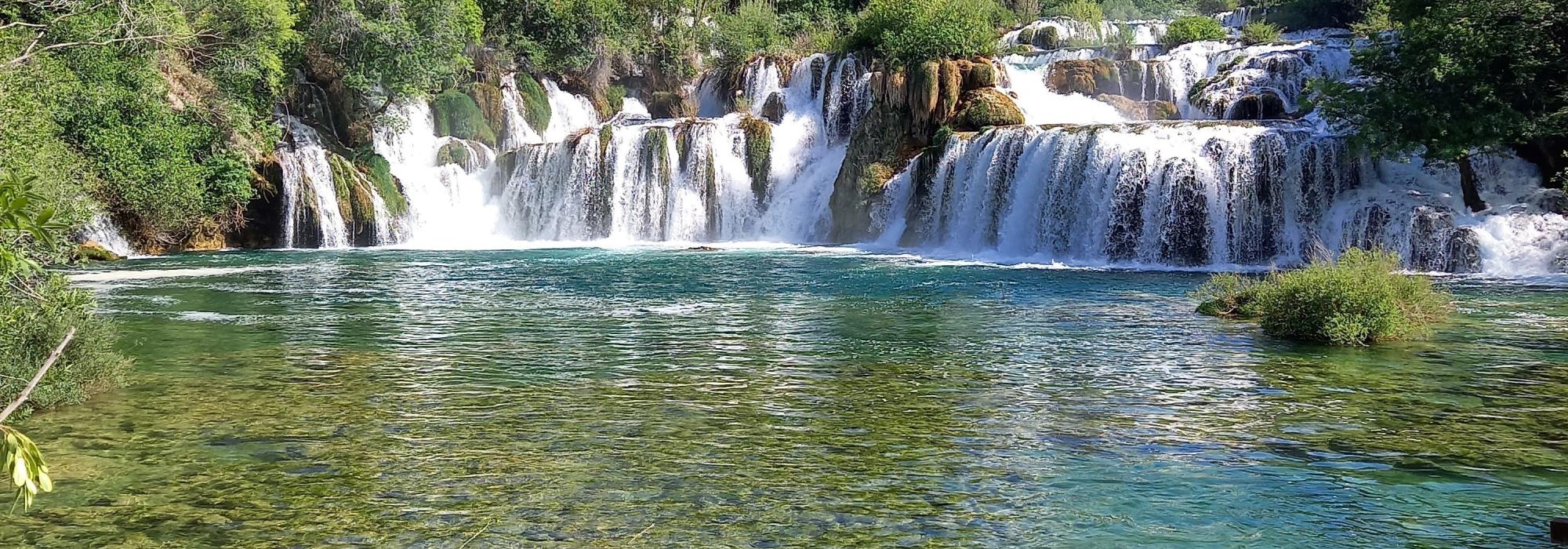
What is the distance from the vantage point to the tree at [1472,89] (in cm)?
2233

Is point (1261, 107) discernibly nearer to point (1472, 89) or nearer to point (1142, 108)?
point (1142, 108)

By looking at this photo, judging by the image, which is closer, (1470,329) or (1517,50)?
(1470,329)

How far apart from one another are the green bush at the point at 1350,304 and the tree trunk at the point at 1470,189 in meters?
9.73

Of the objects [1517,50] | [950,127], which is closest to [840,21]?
[950,127]

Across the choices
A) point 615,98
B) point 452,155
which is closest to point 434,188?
point 452,155

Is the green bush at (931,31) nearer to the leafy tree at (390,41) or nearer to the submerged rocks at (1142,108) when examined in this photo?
the submerged rocks at (1142,108)

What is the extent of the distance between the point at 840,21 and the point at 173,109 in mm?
27679

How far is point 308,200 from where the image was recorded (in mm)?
34562

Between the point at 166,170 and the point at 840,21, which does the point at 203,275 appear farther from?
the point at 840,21

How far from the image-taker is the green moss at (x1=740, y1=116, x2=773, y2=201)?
125 feet

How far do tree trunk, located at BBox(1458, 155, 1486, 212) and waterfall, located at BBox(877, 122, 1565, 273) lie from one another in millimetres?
214

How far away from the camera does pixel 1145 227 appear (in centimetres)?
2630

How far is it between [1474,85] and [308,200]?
28.6 metres

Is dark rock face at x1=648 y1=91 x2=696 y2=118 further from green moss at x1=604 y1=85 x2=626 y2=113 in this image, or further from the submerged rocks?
the submerged rocks
